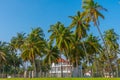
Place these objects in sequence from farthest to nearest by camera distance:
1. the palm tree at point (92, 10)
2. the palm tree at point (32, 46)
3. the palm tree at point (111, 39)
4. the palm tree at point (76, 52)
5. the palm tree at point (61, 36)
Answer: the palm tree at point (111, 39) < the palm tree at point (32, 46) < the palm tree at point (76, 52) < the palm tree at point (61, 36) < the palm tree at point (92, 10)

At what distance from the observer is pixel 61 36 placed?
67.3 meters

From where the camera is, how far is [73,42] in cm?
6850

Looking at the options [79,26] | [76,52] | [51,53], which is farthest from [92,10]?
[51,53]

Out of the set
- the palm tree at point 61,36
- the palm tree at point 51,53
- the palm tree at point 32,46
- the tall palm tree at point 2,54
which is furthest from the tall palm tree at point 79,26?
the tall palm tree at point 2,54

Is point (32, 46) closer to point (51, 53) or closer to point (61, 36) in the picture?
point (51, 53)

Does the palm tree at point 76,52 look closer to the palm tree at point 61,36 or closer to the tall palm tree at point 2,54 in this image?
the palm tree at point 61,36

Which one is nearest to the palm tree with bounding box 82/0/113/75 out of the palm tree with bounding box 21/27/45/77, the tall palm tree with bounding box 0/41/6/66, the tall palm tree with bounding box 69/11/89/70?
the tall palm tree with bounding box 69/11/89/70

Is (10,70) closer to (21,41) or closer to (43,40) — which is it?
(21,41)

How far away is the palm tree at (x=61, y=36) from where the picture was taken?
67375 mm

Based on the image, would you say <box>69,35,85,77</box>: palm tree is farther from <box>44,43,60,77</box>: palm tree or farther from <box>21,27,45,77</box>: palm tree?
<box>21,27,45,77</box>: palm tree

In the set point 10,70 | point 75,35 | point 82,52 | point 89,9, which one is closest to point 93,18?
point 89,9

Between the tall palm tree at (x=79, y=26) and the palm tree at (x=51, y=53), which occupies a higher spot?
the tall palm tree at (x=79, y=26)

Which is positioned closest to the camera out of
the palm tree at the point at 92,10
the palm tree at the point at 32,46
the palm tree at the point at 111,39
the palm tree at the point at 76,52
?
the palm tree at the point at 92,10

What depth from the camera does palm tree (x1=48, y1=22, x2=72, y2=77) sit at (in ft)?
221
